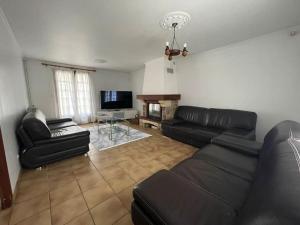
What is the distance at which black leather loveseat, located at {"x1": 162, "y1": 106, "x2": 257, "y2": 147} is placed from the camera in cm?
A: 275

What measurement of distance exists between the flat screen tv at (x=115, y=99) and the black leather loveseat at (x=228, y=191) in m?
4.75

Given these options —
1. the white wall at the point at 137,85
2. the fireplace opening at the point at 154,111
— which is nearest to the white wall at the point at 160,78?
the fireplace opening at the point at 154,111

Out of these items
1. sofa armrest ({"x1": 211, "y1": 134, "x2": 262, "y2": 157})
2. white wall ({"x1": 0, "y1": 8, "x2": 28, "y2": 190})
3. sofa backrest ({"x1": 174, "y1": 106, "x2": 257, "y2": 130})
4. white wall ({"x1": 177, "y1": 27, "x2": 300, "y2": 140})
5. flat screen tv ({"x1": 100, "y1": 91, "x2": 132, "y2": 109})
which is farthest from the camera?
flat screen tv ({"x1": 100, "y1": 91, "x2": 132, "y2": 109})

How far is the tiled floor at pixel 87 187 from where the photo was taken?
135cm

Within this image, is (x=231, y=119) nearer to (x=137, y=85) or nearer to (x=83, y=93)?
(x=137, y=85)

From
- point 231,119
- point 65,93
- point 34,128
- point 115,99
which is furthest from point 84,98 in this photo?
point 231,119

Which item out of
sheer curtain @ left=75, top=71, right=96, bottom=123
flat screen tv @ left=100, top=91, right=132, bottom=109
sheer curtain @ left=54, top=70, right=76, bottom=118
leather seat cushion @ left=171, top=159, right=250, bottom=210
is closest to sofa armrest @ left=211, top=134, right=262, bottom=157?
leather seat cushion @ left=171, top=159, right=250, bottom=210

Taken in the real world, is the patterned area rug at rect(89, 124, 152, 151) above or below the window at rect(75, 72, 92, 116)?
below

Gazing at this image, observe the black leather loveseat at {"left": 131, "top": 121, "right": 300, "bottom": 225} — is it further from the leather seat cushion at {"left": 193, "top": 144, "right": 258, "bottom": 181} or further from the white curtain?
the white curtain

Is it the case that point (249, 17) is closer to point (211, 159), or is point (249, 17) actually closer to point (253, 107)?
point (253, 107)

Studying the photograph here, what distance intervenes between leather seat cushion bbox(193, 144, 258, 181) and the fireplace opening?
2.86m

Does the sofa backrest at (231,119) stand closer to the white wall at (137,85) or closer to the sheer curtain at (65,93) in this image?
the white wall at (137,85)

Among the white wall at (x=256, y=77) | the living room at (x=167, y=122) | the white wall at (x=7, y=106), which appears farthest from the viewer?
the white wall at (x=256, y=77)

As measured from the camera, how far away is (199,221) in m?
0.74
